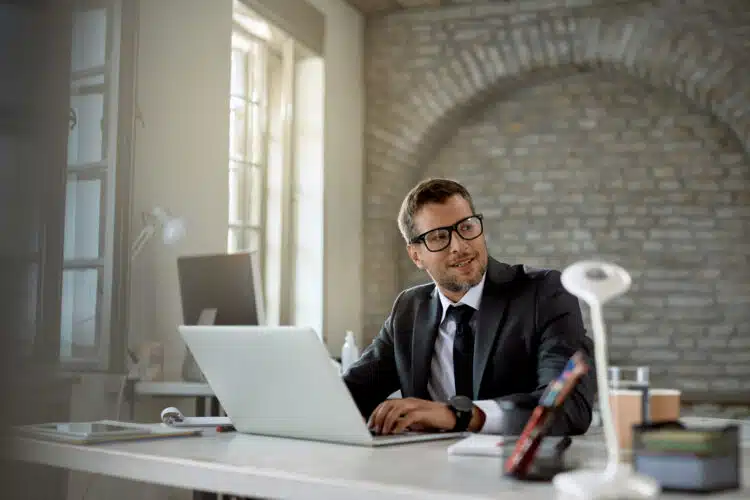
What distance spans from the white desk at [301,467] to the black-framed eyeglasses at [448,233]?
665 mm

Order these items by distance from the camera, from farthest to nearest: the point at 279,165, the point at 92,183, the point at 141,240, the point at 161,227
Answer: the point at 279,165, the point at 161,227, the point at 141,240, the point at 92,183

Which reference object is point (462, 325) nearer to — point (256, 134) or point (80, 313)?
point (80, 313)

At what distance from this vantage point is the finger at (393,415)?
1.73 metres

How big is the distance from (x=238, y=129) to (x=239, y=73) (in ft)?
0.96

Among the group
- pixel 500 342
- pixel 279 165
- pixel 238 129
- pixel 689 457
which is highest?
pixel 238 129

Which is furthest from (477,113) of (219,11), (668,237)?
(219,11)

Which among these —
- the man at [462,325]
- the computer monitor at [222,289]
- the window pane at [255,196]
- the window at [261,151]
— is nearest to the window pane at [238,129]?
the window at [261,151]

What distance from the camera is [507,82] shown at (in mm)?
5238

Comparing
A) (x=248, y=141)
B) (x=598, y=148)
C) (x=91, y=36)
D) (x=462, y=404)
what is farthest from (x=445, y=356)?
(x=598, y=148)

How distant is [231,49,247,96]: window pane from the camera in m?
4.51

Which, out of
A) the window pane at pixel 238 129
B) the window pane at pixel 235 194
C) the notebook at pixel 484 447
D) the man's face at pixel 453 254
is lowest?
the notebook at pixel 484 447

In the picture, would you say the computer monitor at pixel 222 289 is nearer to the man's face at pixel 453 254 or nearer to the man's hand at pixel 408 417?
the man's face at pixel 453 254

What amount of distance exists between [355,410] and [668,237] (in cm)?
391

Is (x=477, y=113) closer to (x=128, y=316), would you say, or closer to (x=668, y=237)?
(x=668, y=237)
